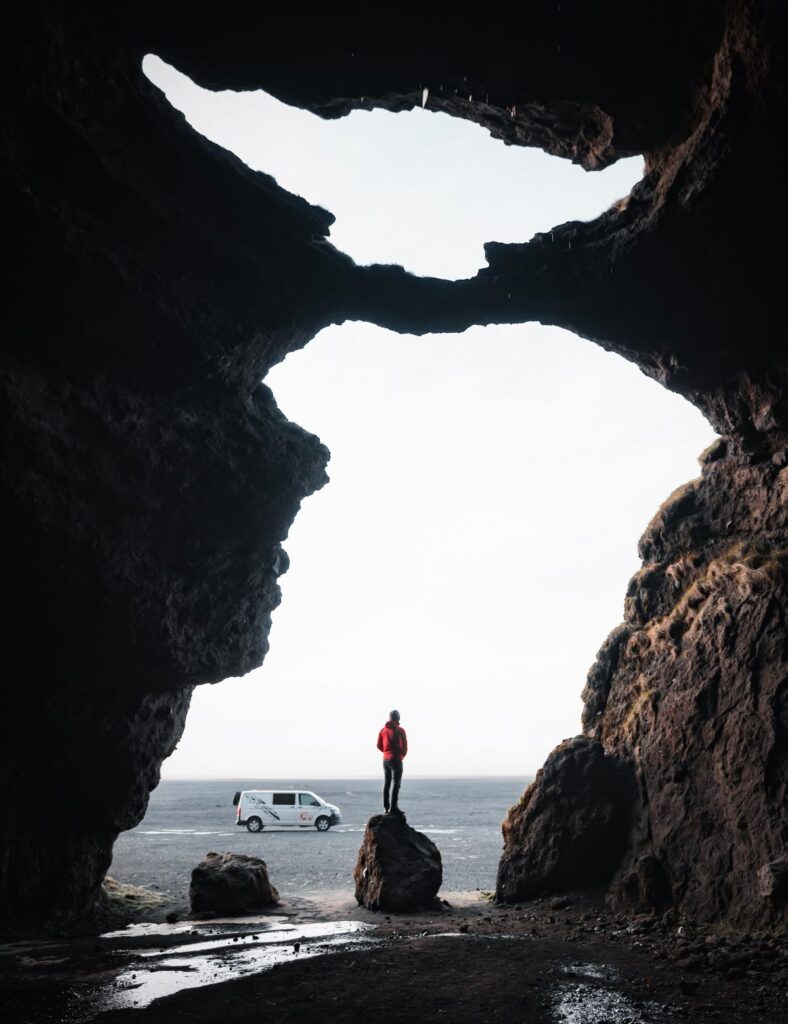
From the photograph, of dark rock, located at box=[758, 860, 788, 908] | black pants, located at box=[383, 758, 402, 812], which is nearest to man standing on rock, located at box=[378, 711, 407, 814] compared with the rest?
black pants, located at box=[383, 758, 402, 812]

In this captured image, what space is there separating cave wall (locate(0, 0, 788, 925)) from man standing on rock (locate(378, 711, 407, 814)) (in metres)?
3.23

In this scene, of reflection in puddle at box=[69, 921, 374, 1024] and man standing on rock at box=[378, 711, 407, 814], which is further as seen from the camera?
man standing on rock at box=[378, 711, 407, 814]

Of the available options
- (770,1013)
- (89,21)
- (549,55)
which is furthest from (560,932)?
(89,21)

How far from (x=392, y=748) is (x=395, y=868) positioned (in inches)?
120

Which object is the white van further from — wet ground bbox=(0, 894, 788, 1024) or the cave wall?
wet ground bbox=(0, 894, 788, 1024)

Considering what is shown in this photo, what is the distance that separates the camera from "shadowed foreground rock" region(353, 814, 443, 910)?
50.5 ft

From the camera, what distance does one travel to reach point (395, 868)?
15.9 m

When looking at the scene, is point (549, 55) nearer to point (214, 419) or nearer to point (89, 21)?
point (89, 21)

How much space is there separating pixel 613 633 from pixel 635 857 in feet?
19.8

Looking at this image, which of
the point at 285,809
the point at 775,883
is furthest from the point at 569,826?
the point at 285,809

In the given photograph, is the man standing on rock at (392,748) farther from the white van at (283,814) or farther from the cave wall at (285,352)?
the white van at (283,814)

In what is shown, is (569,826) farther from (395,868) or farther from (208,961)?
(208,961)

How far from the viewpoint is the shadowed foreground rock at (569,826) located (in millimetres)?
15336

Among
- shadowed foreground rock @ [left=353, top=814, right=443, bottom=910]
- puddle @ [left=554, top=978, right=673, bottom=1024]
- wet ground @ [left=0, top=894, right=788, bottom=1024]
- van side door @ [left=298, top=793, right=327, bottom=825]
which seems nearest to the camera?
puddle @ [left=554, top=978, right=673, bottom=1024]
